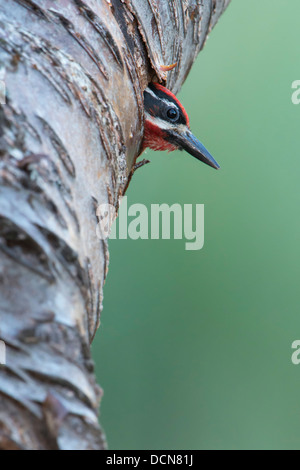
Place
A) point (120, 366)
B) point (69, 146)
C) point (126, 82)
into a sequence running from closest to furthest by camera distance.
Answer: point (69, 146)
point (126, 82)
point (120, 366)

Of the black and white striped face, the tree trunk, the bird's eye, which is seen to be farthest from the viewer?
the bird's eye

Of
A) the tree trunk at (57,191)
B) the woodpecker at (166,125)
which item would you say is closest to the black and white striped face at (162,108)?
the woodpecker at (166,125)

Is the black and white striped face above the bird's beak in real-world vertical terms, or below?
above

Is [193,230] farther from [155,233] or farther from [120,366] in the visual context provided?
[120,366]

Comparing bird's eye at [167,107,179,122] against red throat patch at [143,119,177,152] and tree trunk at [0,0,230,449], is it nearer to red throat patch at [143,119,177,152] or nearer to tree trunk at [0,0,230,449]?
red throat patch at [143,119,177,152]

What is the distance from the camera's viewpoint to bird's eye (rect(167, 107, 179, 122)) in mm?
874

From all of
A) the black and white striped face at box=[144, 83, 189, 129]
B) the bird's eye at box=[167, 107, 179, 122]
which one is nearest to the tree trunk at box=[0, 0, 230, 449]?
the black and white striped face at box=[144, 83, 189, 129]

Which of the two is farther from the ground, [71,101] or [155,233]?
[155,233]

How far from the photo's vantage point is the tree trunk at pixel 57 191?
0.27 metres

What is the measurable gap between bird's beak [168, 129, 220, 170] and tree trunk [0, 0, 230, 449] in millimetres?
417

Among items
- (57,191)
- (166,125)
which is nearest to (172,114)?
(166,125)

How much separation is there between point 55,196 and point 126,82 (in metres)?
0.21
